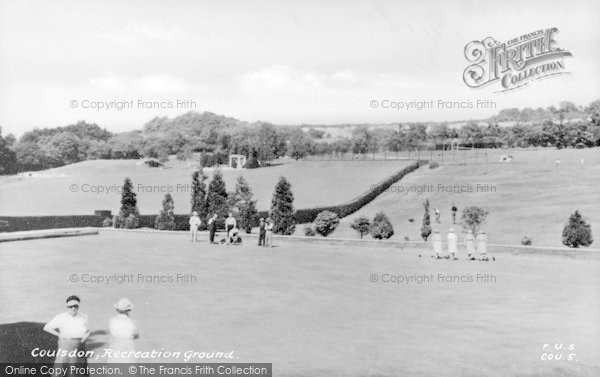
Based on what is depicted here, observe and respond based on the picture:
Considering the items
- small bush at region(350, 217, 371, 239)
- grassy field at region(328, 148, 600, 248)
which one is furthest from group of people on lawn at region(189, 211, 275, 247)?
grassy field at region(328, 148, 600, 248)

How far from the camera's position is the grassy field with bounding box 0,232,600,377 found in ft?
33.4

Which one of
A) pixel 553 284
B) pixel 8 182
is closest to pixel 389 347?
pixel 553 284

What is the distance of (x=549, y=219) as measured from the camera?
1769 inches

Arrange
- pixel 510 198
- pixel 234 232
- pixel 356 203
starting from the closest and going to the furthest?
pixel 234 232 → pixel 510 198 → pixel 356 203

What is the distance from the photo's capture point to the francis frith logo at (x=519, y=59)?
21.6 metres

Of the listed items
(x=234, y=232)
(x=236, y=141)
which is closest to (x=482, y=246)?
(x=234, y=232)

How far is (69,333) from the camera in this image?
25.6ft

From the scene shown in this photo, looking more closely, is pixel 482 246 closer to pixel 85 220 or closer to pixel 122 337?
pixel 122 337

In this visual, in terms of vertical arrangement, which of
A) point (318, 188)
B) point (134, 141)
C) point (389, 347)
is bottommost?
point (389, 347)

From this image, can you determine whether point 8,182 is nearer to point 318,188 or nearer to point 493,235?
point 318,188

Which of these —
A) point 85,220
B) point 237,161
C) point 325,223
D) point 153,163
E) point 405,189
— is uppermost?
point 153,163

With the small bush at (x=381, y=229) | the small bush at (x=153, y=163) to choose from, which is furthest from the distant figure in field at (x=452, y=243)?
the small bush at (x=153, y=163)

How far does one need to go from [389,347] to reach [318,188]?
197ft

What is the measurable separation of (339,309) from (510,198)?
145 ft
